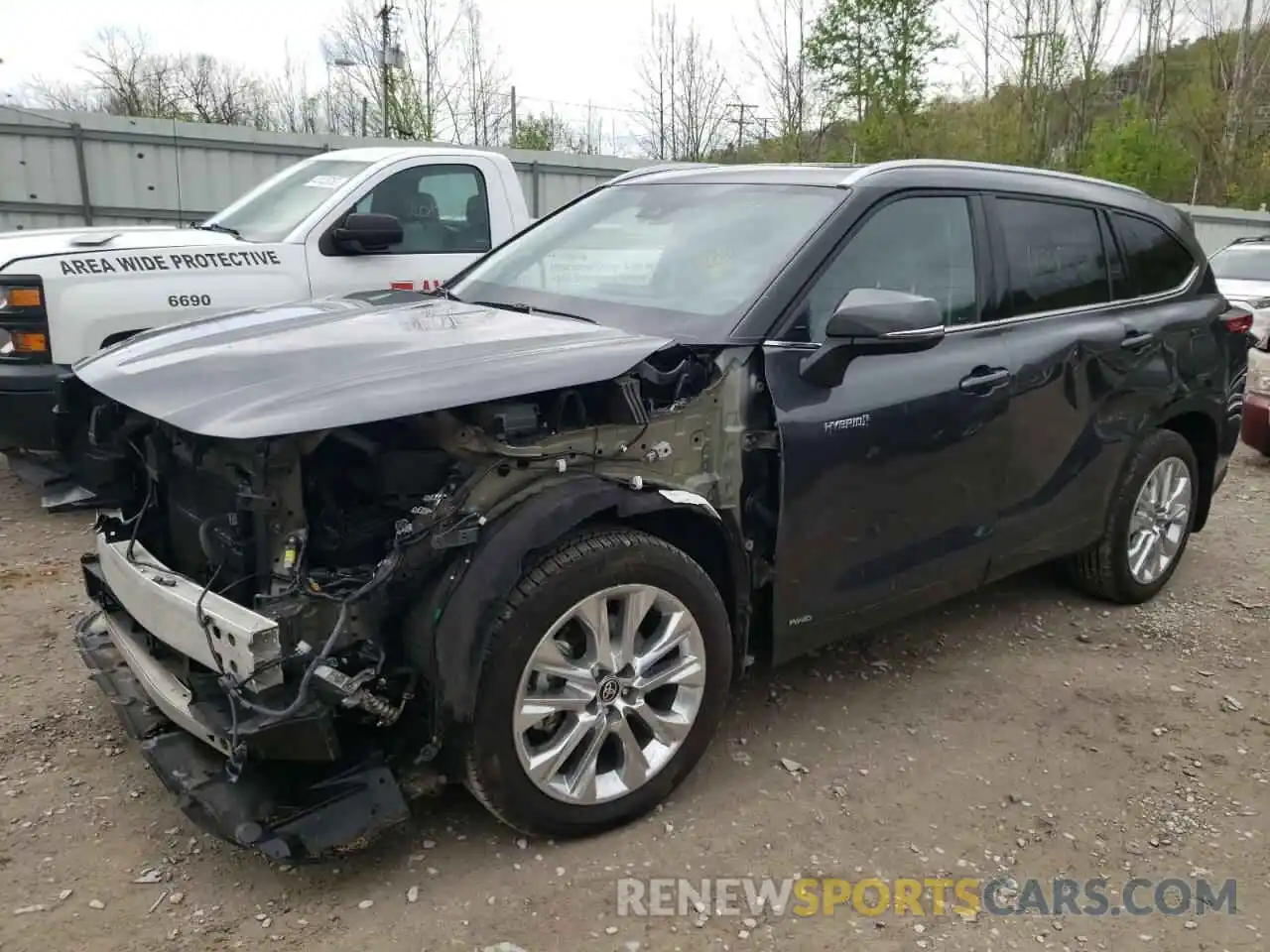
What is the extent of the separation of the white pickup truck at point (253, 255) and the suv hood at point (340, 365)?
2.00m

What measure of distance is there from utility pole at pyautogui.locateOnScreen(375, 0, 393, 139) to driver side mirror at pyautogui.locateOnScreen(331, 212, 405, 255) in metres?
15.3

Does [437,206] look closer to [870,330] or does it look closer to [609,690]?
[870,330]

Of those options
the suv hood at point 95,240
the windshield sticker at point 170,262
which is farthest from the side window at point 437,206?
the suv hood at point 95,240

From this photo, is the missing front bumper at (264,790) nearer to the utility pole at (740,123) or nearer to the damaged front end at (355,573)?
the damaged front end at (355,573)

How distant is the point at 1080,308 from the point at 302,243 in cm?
420

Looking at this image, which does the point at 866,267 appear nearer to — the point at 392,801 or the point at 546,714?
the point at 546,714

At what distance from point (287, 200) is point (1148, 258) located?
16.2ft

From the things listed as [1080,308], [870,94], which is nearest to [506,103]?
[870,94]

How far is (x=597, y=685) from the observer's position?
9.27 ft

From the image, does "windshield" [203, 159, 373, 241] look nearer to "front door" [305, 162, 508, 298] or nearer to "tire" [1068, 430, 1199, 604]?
"front door" [305, 162, 508, 298]

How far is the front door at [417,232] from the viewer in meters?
6.04

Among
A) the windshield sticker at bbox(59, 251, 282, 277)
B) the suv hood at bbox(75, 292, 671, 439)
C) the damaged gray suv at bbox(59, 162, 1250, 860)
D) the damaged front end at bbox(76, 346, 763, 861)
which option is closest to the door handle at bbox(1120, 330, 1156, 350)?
the damaged gray suv at bbox(59, 162, 1250, 860)

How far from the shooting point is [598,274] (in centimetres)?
372

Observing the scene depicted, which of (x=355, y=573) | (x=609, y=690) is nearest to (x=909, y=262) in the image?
(x=609, y=690)
